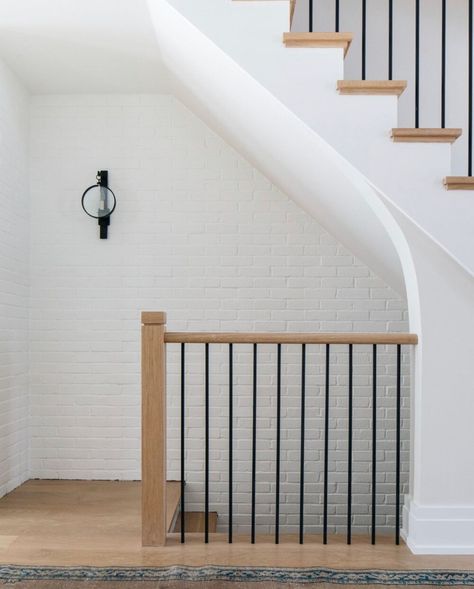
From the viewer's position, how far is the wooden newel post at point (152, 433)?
279cm

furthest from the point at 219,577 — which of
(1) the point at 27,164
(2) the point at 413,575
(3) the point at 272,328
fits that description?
(1) the point at 27,164

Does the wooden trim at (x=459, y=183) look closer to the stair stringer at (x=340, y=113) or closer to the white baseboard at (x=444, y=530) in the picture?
the stair stringer at (x=340, y=113)

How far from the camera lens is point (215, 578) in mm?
2496

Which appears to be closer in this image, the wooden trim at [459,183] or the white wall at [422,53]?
the wooden trim at [459,183]

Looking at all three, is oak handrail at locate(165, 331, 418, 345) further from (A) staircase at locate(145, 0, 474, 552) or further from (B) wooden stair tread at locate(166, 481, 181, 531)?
(B) wooden stair tread at locate(166, 481, 181, 531)

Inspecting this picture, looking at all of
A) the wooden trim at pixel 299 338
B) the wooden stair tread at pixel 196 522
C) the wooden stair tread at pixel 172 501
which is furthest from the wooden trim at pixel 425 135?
the wooden stair tread at pixel 196 522

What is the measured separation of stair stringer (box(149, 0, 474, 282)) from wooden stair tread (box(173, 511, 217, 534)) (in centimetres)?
223

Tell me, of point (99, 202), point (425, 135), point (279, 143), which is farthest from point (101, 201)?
point (425, 135)

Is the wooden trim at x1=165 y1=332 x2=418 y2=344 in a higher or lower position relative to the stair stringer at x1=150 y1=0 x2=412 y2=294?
Answer: lower

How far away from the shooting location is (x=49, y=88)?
161 inches

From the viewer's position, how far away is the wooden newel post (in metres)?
2.79

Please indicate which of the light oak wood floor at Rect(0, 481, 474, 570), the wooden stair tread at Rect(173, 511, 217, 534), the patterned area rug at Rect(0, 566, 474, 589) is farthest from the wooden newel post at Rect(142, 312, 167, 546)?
the wooden stair tread at Rect(173, 511, 217, 534)

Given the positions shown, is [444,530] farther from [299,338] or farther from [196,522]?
[196,522]

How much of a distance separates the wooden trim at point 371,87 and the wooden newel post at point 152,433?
1.24 metres
